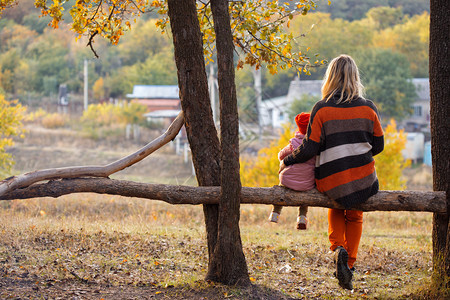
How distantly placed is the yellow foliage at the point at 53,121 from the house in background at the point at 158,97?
944cm

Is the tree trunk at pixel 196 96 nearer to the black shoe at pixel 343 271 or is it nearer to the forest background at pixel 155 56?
the black shoe at pixel 343 271

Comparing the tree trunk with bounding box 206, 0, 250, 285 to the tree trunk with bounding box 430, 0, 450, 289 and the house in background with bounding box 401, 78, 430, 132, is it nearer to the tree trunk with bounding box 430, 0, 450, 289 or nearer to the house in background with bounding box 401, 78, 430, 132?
the tree trunk with bounding box 430, 0, 450, 289

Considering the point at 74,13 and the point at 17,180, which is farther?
the point at 74,13

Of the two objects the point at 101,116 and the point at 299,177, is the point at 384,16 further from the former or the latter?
the point at 299,177

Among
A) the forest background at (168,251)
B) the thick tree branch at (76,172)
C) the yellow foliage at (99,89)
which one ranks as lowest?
the forest background at (168,251)

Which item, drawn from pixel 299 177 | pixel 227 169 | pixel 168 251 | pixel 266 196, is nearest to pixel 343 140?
pixel 299 177

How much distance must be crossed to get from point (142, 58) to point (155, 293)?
8013 cm

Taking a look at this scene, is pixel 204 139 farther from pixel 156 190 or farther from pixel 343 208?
pixel 343 208

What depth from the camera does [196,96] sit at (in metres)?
4.93

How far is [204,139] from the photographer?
195 inches

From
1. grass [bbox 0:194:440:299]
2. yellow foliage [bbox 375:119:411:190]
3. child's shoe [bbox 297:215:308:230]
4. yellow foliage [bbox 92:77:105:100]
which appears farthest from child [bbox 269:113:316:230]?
yellow foliage [bbox 92:77:105:100]

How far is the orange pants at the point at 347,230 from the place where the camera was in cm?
492

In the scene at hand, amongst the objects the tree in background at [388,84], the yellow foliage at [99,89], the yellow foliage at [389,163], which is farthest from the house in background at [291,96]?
the yellow foliage at [389,163]

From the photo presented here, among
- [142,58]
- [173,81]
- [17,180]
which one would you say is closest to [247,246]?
[17,180]
